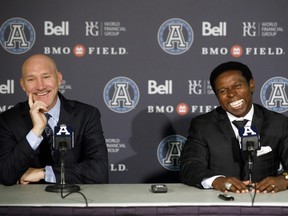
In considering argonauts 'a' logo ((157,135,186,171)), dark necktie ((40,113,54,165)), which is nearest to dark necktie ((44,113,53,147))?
dark necktie ((40,113,54,165))

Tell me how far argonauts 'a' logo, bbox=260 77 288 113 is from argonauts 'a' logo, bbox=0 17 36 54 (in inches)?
79.3

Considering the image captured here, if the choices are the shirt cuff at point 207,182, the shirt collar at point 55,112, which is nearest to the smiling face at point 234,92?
the shirt cuff at point 207,182

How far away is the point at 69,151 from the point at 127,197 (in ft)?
3.05

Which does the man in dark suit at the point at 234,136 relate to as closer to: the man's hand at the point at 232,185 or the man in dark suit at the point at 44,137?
the man's hand at the point at 232,185

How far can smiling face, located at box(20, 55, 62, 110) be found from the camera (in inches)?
136

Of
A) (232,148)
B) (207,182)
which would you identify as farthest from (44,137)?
(232,148)

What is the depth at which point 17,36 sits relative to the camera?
4.78 meters

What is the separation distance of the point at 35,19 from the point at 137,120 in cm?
121

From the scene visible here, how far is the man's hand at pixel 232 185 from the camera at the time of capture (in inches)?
114

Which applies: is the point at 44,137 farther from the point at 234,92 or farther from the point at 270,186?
the point at 270,186

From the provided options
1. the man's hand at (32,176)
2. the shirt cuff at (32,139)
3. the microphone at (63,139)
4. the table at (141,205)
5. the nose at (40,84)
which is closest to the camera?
the table at (141,205)

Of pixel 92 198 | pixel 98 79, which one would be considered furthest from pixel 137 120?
pixel 92 198

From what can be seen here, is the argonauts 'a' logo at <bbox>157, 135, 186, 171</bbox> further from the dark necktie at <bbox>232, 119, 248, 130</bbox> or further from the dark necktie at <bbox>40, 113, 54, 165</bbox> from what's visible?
the dark necktie at <bbox>40, 113, 54, 165</bbox>

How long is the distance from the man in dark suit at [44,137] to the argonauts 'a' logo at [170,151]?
128 cm
